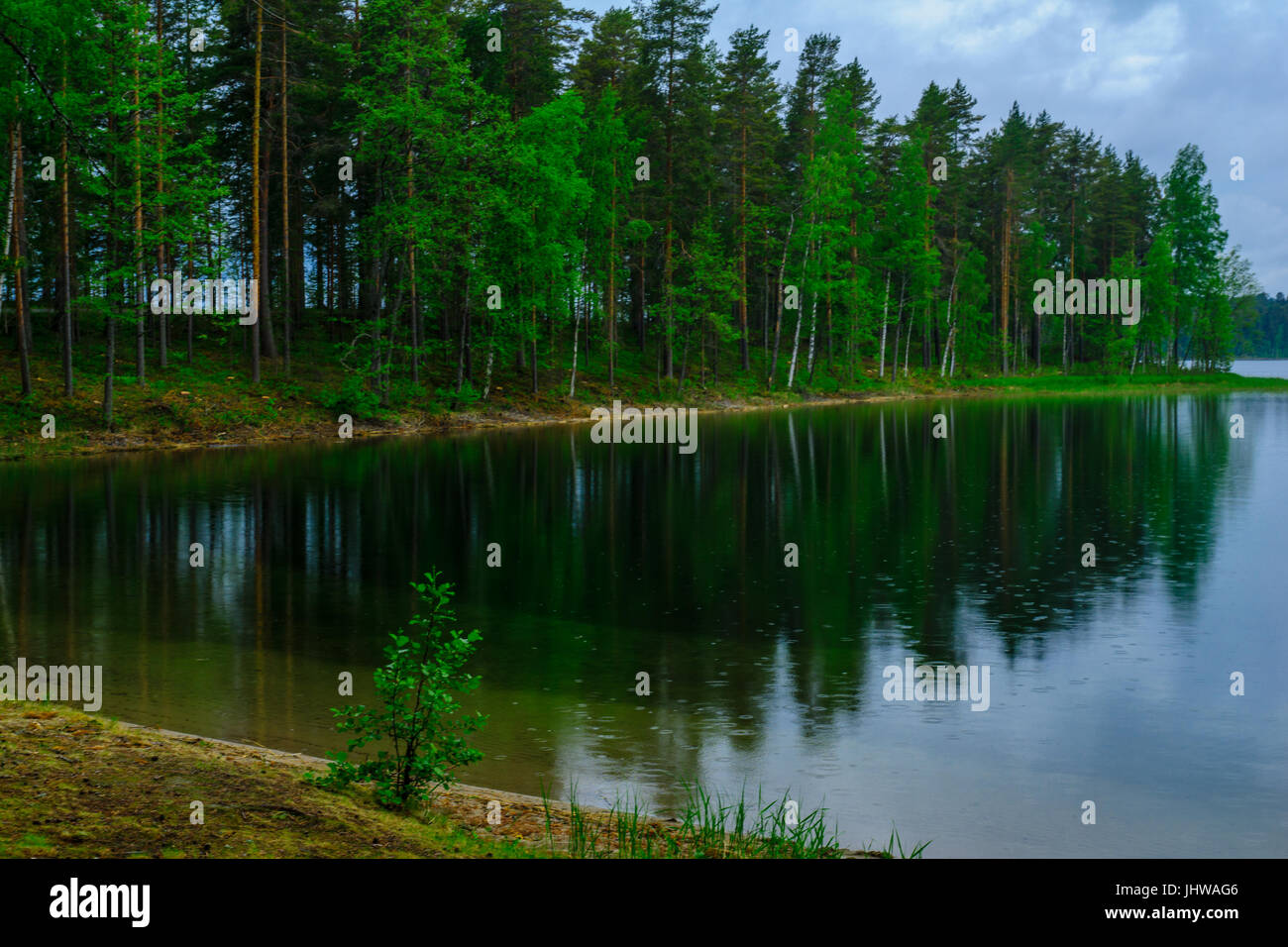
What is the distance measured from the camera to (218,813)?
23.3ft

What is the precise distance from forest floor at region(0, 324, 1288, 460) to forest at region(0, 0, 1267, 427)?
1.58ft

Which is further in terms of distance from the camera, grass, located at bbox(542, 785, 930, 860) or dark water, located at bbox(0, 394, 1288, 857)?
dark water, located at bbox(0, 394, 1288, 857)

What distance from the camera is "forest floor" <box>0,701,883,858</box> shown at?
6512 mm

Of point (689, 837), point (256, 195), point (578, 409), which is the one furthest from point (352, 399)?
point (689, 837)

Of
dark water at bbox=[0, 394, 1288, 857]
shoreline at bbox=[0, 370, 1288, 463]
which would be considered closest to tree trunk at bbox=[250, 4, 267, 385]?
shoreline at bbox=[0, 370, 1288, 463]

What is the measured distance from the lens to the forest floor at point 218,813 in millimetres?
6512

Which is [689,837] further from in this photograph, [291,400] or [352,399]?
[291,400]

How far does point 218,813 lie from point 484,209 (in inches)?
1845

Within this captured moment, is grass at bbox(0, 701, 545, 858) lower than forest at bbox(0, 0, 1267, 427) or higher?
lower

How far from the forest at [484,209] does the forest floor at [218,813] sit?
2144 centimetres

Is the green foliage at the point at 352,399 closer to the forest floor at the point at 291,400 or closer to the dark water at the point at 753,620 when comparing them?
the forest floor at the point at 291,400

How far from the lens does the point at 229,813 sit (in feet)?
23.4

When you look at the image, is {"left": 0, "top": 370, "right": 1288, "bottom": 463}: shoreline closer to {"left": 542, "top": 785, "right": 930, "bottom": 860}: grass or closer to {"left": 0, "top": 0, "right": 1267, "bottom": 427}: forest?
{"left": 0, "top": 0, "right": 1267, "bottom": 427}: forest
